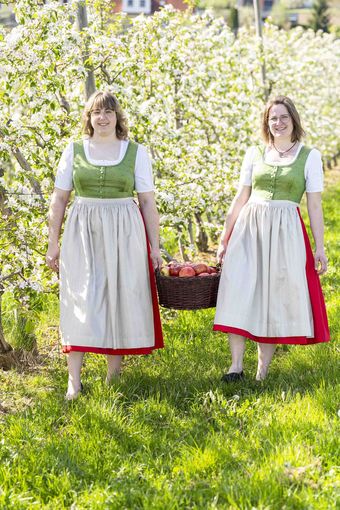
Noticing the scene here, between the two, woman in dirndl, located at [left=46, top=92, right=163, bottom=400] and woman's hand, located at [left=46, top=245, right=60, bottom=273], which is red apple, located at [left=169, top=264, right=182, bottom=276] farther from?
woman's hand, located at [left=46, top=245, right=60, bottom=273]

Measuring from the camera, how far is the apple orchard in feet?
16.8

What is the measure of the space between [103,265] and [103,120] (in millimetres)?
849

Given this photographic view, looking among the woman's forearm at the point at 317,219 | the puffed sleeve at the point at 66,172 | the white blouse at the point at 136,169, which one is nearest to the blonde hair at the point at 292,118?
the woman's forearm at the point at 317,219

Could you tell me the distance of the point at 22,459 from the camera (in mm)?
3674

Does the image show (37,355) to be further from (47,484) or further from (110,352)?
(47,484)

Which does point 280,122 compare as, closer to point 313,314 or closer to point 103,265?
point 313,314

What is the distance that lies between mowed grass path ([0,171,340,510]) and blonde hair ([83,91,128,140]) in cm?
152

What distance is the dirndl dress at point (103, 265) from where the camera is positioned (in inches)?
178

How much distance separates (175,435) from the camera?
4.01 m

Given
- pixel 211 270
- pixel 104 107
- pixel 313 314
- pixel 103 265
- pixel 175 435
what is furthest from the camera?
pixel 211 270

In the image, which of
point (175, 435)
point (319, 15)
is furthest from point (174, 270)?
point (319, 15)

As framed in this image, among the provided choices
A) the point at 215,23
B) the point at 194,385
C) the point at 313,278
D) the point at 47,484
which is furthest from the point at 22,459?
the point at 215,23

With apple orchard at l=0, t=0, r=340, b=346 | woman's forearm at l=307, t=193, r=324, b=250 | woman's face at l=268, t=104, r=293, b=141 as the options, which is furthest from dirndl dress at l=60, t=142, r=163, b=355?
woman's forearm at l=307, t=193, r=324, b=250

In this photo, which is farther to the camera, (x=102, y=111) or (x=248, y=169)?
(x=248, y=169)
